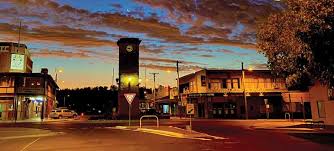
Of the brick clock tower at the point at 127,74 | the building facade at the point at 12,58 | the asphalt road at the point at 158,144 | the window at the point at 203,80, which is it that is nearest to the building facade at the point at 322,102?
the asphalt road at the point at 158,144

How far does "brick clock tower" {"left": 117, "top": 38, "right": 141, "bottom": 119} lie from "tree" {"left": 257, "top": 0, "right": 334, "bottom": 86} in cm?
3559

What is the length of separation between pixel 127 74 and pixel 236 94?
1888cm

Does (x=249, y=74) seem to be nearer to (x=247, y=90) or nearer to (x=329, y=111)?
(x=247, y=90)

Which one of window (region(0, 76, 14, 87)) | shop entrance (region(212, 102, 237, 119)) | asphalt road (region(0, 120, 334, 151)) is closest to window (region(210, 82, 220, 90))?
shop entrance (region(212, 102, 237, 119))

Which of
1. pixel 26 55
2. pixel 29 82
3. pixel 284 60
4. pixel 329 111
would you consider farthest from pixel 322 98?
pixel 26 55

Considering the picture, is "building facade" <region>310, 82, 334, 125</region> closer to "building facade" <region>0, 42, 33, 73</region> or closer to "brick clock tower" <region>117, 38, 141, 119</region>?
"brick clock tower" <region>117, 38, 141, 119</region>

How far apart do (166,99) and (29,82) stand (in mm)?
31328

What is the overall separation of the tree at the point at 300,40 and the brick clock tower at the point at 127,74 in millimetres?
35595

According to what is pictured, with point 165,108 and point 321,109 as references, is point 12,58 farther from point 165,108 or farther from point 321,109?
point 321,109

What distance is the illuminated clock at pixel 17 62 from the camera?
63469 mm

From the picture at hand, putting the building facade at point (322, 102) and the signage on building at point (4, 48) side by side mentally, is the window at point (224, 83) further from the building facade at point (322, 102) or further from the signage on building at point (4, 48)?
the signage on building at point (4, 48)

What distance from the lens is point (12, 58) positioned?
6347 cm

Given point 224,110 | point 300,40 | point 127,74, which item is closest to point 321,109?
point 300,40

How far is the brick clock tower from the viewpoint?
53.1 meters
